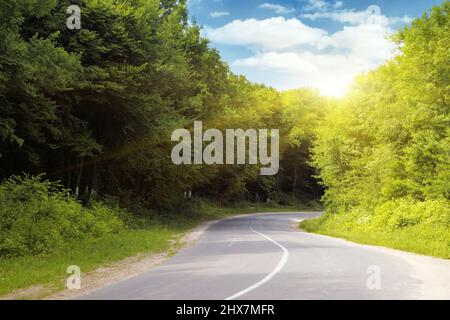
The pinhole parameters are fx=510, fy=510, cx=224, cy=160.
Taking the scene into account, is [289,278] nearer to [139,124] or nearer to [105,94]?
[105,94]

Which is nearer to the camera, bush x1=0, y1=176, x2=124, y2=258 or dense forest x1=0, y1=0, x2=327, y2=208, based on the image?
bush x1=0, y1=176, x2=124, y2=258

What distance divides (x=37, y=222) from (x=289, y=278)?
1112cm

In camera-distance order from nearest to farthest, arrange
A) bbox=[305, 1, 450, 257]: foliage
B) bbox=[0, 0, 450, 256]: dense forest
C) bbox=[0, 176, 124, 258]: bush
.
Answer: bbox=[0, 176, 124, 258]: bush → bbox=[0, 0, 450, 256]: dense forest → bbox=[305, 1, 450, 257]: foliage

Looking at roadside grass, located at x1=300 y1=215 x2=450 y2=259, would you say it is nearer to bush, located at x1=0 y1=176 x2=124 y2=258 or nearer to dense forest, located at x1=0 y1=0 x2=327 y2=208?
bush, located at x1=0 y1=176 x2=124 y2=258

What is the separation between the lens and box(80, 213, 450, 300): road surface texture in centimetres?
960

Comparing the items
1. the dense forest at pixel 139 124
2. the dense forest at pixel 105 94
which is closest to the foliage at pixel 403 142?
the dense forest at pixel 139 124

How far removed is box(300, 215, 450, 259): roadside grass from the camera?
18706 mm

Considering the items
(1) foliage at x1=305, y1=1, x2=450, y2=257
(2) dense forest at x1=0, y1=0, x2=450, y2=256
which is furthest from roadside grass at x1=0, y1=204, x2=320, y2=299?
(1) foliage at x1=305, y1=1, x2=450, y2=257

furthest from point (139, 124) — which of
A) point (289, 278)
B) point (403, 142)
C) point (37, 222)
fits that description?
point (289, 278)

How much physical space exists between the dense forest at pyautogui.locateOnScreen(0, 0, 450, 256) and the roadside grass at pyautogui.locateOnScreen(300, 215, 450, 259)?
18 centimetres

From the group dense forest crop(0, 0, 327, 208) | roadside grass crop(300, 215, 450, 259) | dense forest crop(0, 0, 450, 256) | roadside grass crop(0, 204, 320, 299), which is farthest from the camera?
dense forest crop(0, 0, 450, 256)

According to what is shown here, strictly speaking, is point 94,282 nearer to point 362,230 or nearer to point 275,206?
point 362,230

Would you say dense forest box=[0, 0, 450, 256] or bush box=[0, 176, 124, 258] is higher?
dense forest box=[0, 0, 450, 256]

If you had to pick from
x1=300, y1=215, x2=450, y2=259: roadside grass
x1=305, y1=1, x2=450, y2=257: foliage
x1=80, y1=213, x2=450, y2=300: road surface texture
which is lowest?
x1=300, y1=215, x2=450, y2=259: roadside grass
